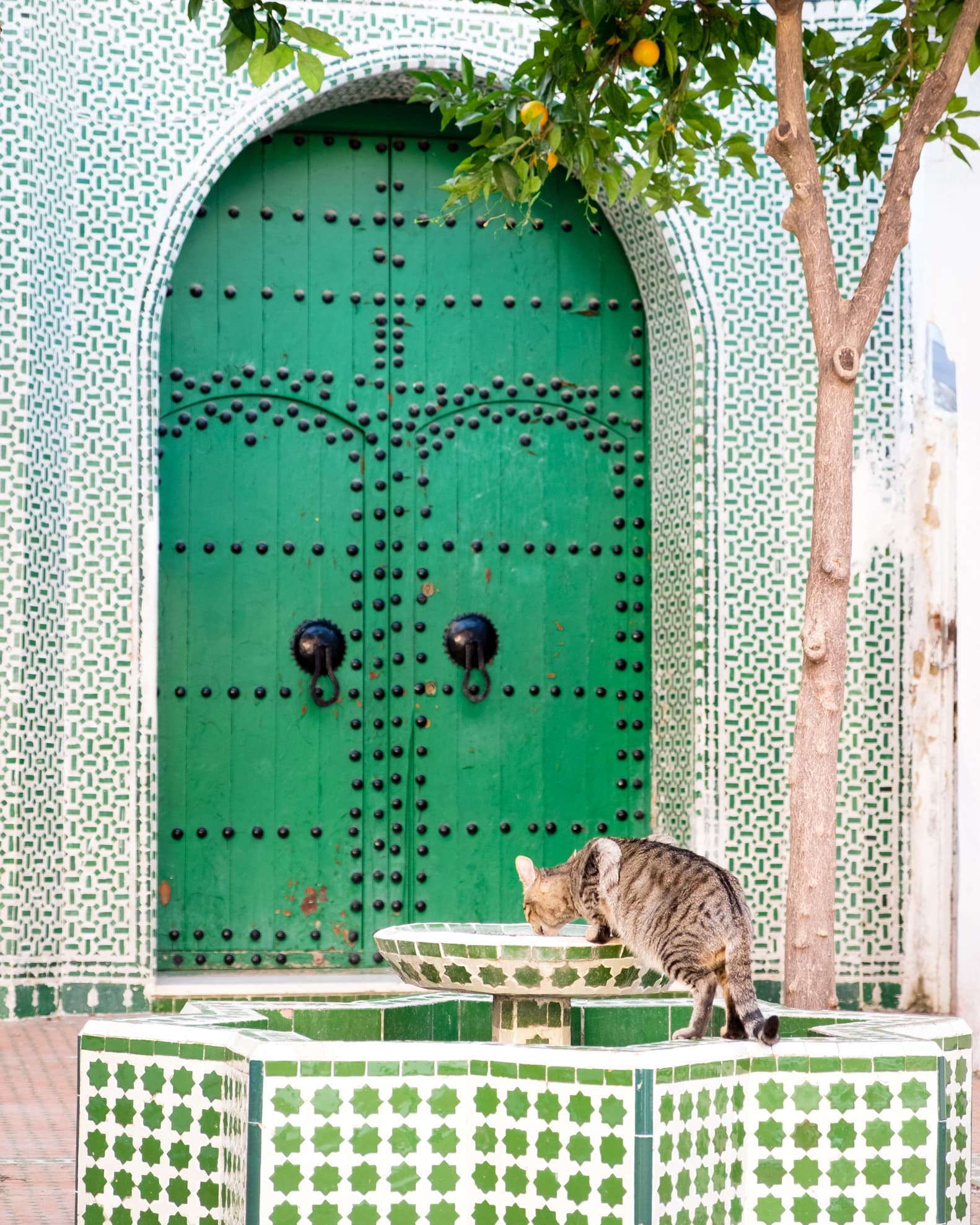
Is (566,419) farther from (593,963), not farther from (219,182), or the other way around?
(593,963)

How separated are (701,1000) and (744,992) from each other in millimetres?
94

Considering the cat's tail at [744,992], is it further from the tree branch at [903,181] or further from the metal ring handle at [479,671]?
the metal ring handle at [479,671]

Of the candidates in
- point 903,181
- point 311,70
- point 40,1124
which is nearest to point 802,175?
point 903,181

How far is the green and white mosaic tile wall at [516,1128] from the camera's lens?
258 centimetres

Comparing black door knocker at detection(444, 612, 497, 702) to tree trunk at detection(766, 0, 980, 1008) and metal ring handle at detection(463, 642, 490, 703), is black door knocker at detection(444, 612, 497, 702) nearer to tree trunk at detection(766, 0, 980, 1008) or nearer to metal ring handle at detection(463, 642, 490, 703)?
metal ring handle at detection(463, 642, 490, 703)

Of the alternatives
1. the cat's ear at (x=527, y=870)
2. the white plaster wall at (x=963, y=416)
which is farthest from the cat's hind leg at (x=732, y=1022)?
the white plaster wall at (x=963, y=416)

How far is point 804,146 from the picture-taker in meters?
3.69

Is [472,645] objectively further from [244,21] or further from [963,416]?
[244,21]

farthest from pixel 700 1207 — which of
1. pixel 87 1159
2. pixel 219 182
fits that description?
pixel 219 182

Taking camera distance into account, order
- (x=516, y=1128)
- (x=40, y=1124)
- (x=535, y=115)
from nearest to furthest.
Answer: (x=516, y=1128) < (x=535, y=115) < (x=40, y=1124)

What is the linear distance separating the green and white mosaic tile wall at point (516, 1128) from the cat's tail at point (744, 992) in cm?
5

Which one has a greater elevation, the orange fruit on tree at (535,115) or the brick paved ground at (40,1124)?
the orange fruit on tree at (535,115)

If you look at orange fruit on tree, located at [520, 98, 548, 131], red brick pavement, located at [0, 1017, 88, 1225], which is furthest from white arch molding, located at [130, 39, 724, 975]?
orange fruit on tree, located at [520, 98, 548, 131]

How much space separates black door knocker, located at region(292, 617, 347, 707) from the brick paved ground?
1.43 meters
